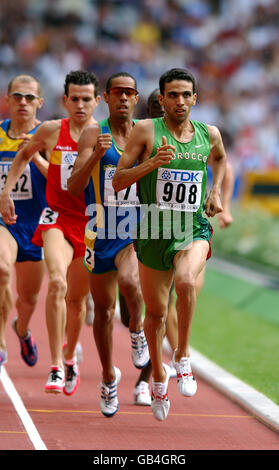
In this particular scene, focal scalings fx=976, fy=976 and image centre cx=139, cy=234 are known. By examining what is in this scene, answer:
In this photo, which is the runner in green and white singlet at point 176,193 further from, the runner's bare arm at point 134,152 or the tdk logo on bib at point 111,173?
the tdk logo on bib at point 111,173

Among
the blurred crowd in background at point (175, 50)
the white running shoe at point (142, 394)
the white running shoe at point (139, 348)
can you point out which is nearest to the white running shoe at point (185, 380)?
the white running shoe at point (139, 348)

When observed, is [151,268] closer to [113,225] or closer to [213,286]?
[113,225]

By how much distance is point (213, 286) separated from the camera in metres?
17.3

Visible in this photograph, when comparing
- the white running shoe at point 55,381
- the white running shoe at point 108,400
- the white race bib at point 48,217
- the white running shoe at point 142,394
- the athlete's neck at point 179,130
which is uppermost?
the athlete's neck at point 179,130

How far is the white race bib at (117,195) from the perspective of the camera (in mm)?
7895

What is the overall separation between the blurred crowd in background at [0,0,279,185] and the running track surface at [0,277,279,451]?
16.9 meters

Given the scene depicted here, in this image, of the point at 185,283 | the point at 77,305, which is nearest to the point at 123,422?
the point at 77,305

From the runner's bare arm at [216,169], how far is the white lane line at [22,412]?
2.09m

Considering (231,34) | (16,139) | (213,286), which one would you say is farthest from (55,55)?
(16,139)

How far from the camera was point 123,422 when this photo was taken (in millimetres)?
7980

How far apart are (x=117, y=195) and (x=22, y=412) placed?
6.51 feet

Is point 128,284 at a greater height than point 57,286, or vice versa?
point 128,284

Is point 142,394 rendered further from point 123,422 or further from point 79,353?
point 79,353

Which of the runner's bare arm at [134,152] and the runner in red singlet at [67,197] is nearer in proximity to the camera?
the runner's bare arm at [134,152]
